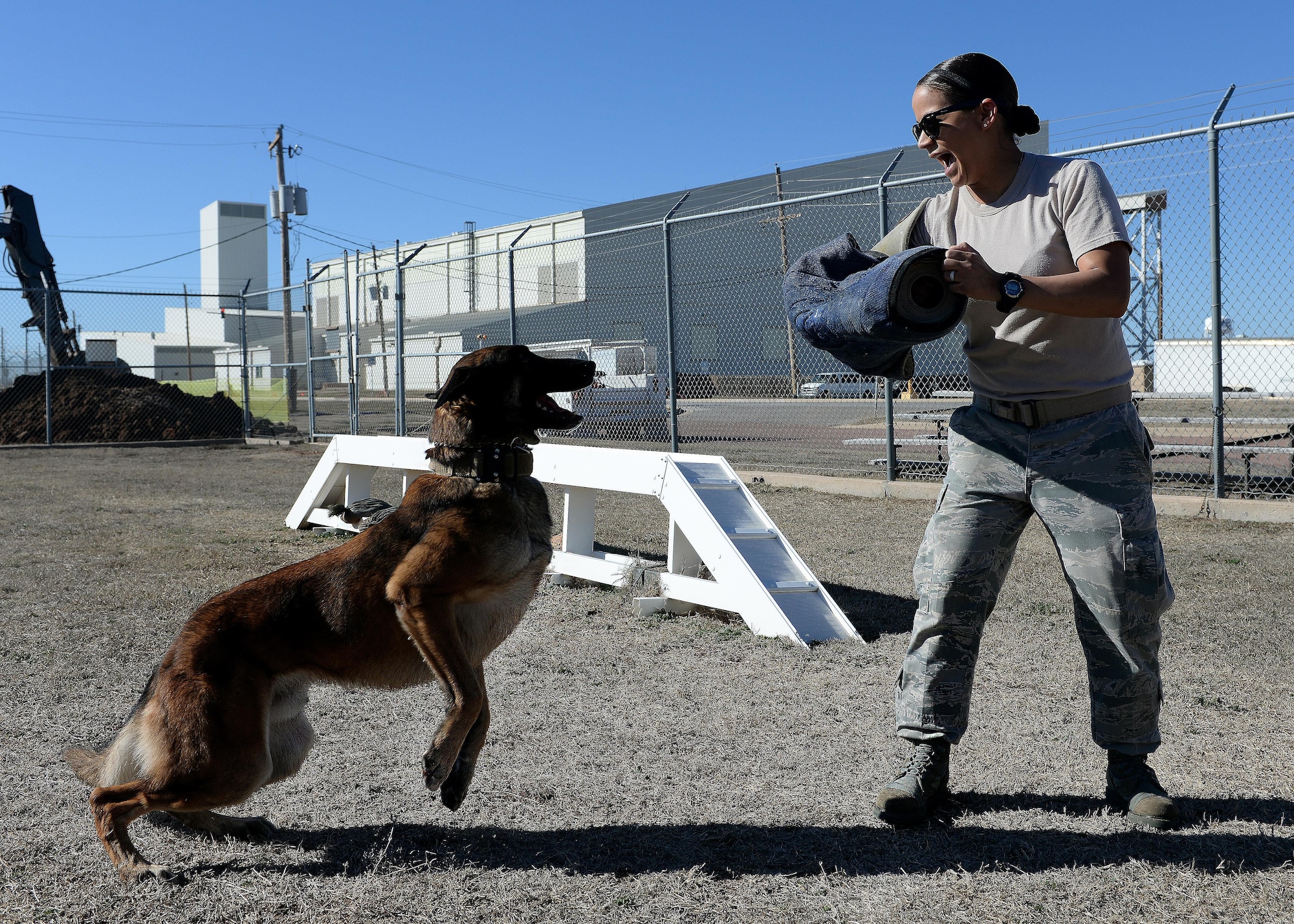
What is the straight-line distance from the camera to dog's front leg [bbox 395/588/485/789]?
259 cm

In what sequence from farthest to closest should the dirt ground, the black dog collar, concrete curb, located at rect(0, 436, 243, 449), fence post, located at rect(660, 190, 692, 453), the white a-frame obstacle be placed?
concrete curb, located at rect(0, 436, 243, 449) → fence post, located at rect(660, 190, 692, 453) → the white a-frame obstacle → the black dog collar → the dirt ground

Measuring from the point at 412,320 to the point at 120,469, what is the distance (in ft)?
72.1

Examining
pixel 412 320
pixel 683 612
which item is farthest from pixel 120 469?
pixel 412 320

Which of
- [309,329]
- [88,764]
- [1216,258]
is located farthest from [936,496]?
[309,329]

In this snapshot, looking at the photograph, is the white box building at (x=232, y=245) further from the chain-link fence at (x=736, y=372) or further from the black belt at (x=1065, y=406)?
the black belt at (x=1065, y=406)

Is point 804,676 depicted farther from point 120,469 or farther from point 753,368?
point 120,469

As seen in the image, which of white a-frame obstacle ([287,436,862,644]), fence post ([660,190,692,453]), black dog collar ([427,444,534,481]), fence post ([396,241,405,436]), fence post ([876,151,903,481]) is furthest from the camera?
fence post ([396,241,405,436])

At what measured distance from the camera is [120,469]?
1479 cm

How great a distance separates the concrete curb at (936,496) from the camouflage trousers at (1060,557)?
4.02 m

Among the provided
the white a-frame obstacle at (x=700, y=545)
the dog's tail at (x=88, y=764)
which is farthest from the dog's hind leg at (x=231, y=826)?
the white a-frame obstacle at (x=700, y=545)

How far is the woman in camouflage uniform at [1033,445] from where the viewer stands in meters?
2.61

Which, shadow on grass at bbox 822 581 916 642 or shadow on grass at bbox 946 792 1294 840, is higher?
shadow on grass at bbox 822 581 916 642

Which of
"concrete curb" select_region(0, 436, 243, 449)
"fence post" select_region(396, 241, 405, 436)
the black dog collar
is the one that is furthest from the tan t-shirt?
"concrete curb" select_region(0, 436, 243, 449)

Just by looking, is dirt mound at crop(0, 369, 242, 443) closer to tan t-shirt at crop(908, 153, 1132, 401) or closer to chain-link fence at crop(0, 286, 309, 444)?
chain-link fence at crop(0, 286, 309, 444)
